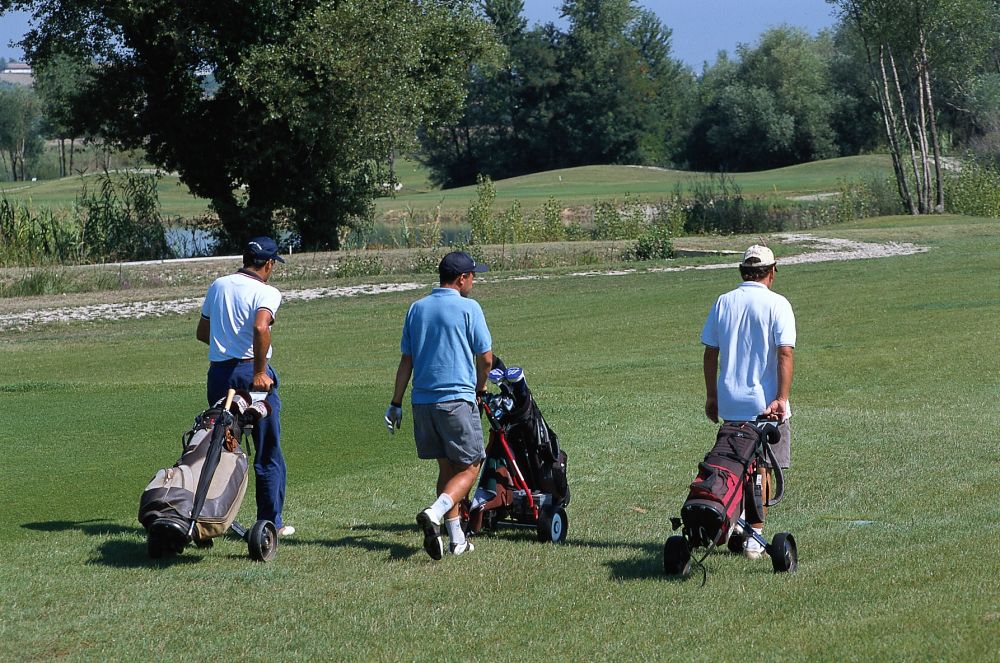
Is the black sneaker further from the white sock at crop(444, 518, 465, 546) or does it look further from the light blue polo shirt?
the light blue polo shirt

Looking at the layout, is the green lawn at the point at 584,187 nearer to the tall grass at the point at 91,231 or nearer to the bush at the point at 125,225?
the bush at the point at 125,225

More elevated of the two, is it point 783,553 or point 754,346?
point 754,346

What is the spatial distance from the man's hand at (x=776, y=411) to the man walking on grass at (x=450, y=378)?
5.58 feet

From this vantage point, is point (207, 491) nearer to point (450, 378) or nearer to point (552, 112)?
point (450, 378)

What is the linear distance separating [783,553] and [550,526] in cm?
173

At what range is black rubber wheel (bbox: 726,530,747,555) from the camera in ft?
24.3

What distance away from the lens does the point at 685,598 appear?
6391mm

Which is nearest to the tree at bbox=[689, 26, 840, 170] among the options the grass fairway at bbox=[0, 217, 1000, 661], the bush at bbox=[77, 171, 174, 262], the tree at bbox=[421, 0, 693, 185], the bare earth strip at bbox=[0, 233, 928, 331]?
the tree at bbox=[421, 0, 693, 185]

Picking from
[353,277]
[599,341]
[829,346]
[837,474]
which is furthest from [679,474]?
[353,277]

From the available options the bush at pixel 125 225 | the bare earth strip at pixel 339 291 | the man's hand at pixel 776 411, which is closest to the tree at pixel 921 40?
the bare earth strip at pixel 339 291

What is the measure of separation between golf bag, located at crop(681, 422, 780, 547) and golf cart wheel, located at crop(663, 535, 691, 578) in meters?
0.06

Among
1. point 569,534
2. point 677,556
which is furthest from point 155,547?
point 677,556

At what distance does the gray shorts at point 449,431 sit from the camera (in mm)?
7609

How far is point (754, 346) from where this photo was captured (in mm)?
7125
